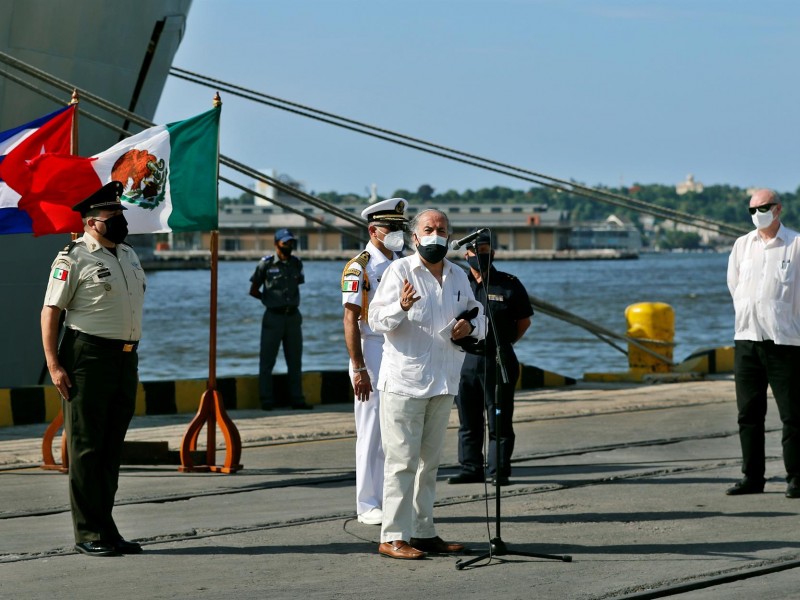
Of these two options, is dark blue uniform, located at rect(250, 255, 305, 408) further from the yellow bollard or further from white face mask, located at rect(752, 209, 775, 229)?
white face mask, located at rect(752, 209, 775, 229)

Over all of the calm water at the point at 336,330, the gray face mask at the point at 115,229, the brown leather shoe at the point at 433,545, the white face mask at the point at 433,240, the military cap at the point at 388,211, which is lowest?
the calm water at the point at 336,330

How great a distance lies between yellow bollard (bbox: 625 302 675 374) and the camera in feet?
59.5

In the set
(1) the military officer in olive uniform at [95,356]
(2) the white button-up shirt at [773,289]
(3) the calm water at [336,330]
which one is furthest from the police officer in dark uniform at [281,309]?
(1) the military officer in olive uniform at [95,356]

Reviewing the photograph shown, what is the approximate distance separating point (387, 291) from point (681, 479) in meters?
3.39

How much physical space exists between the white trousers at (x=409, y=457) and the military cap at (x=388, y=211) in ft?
3.98

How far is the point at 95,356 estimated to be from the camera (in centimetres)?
692

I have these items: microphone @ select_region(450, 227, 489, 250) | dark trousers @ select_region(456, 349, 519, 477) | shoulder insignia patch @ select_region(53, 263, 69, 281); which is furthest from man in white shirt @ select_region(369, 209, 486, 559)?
dark trousers @ select_region(456, 349, 519, 477)

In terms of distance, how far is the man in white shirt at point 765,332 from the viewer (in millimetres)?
8602

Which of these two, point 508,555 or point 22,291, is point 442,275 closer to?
point 508,555

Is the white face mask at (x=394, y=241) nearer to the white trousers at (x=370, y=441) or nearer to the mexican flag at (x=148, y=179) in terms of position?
the white trousers at (x=370, y=441)

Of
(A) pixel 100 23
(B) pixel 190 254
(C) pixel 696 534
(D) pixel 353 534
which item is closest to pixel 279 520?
(D) pixel 353 534

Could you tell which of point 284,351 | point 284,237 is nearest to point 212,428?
point 284,351

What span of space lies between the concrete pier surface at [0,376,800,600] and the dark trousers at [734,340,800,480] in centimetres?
25

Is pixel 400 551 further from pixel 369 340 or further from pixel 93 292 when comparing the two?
pixel 93 292
